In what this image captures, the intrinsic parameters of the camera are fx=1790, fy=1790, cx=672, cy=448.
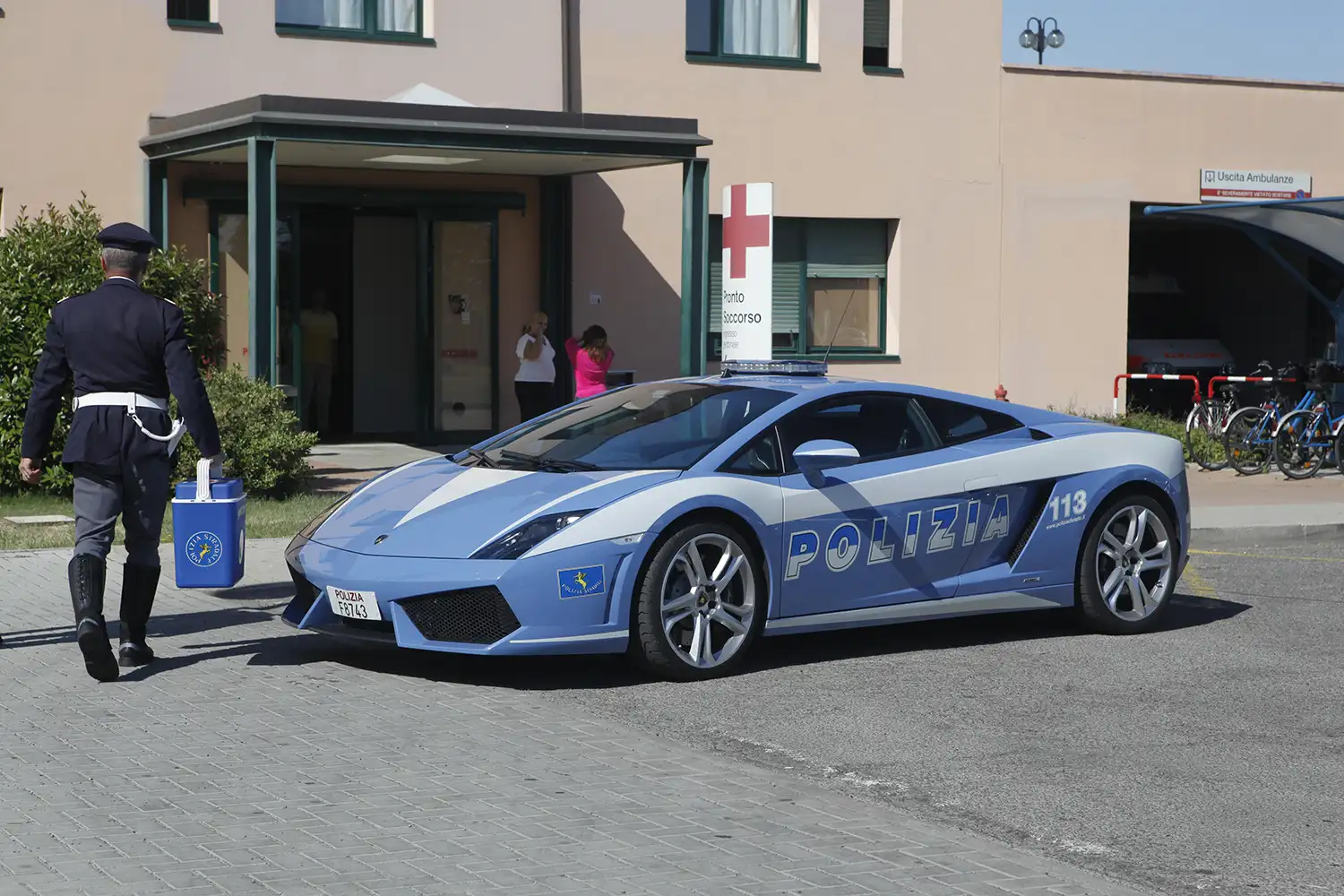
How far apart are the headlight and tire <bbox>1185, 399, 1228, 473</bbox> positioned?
1367 cm

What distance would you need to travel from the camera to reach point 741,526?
7.88 m

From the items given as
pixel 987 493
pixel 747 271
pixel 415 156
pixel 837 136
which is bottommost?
pixel 987 493

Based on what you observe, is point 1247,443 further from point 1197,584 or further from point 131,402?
point 131,402

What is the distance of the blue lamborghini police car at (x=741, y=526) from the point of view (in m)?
7.43

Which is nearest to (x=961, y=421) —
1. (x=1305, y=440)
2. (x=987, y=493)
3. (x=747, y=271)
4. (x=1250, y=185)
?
(x=987, y=493)

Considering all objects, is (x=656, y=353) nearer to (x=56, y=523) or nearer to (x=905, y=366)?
(x=905, y=366)

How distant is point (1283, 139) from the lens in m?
24.4

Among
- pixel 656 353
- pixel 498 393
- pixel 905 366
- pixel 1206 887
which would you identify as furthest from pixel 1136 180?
pixel 1206 887

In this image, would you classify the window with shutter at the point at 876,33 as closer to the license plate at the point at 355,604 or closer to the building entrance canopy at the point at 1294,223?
the building entrance canopy at the point at 1294,223

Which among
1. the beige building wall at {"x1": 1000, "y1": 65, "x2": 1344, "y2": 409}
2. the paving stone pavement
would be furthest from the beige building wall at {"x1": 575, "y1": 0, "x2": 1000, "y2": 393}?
the paving stone pavement

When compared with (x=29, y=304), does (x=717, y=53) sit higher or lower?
higher

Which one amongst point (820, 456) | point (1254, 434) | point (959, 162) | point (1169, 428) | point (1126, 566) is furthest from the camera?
point (959, 162)

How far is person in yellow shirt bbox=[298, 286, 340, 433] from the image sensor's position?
787 inches

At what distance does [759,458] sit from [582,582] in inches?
45.7
